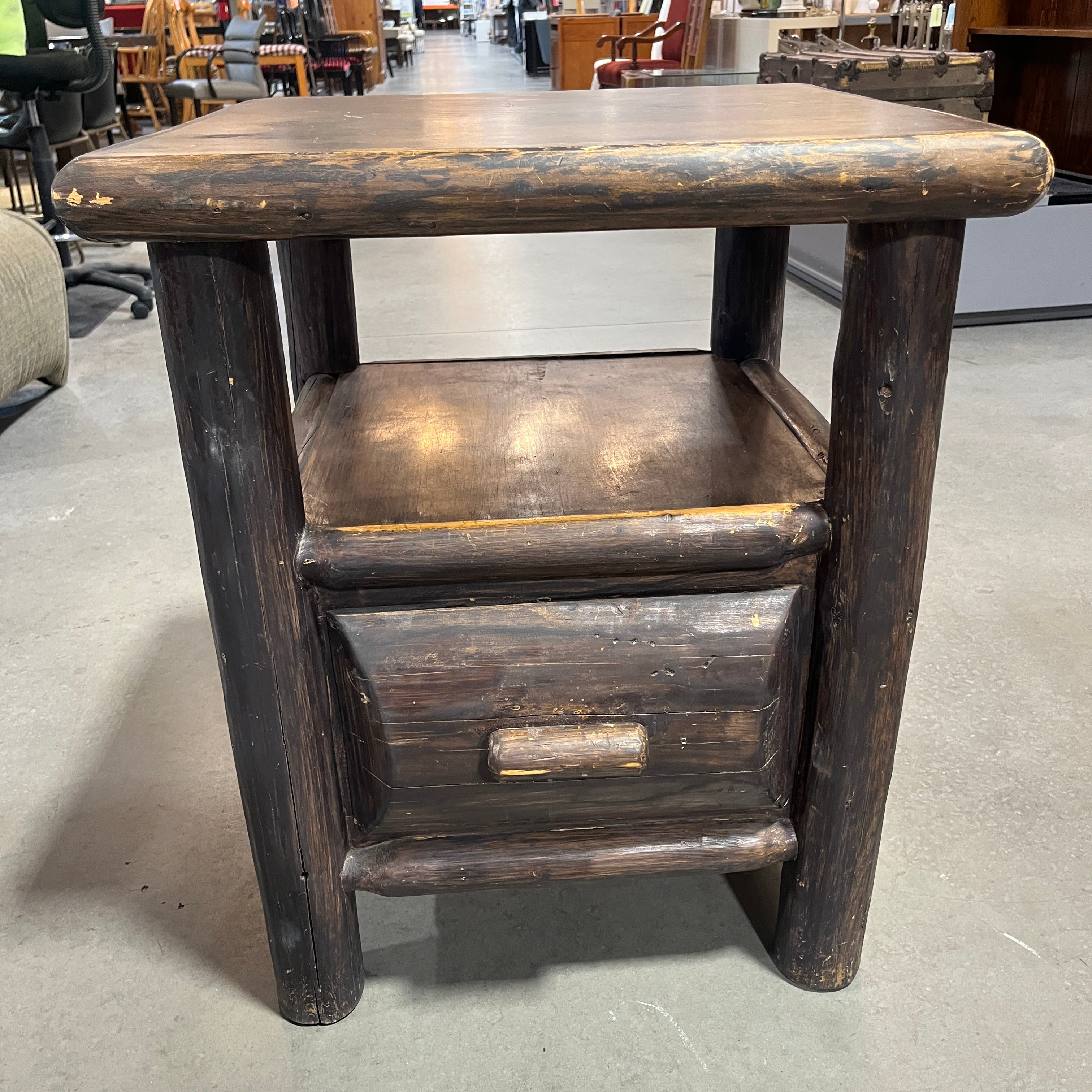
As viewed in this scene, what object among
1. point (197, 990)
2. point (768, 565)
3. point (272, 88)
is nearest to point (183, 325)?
point (768, 565)

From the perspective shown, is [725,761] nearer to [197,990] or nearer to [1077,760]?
[197,990]

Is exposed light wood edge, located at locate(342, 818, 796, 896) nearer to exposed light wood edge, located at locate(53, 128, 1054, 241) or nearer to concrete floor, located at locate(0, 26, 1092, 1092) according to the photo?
concrete floor, located at locate(0, 26, 1092, 1092)

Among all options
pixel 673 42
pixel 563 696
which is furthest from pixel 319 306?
pixel 673 42

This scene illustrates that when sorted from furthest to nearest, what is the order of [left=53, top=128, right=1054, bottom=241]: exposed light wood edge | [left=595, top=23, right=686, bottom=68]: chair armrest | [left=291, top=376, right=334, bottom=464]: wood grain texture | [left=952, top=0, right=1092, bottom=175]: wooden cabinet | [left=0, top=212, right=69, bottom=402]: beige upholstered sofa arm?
[left=595, top=23, right=686, bottom=68]: chair armrest → [left=952, top=0, right=1092, bottom=175]: wooden cabinet → [left=0, top=212, right=69, bottom=402]: beige upholstered sofa arm → [left=291, top=376, right=334, bottom=464]: wood grain texture → [left=53, top=128, right=1054, bottom=241]: exposed light wood edge

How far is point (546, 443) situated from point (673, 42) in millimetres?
6293

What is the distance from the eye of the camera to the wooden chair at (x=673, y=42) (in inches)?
228

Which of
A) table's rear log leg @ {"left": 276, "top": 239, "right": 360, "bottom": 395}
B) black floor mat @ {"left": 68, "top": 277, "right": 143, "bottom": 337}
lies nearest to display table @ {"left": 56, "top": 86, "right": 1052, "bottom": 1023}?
table's rear log leg @ {"left": 276, "top": 239, "right": 360, "bottom": 395}

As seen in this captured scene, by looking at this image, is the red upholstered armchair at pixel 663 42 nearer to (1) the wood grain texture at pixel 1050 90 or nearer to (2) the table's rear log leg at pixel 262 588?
(1) the wood grain texture at pixel 1050 90

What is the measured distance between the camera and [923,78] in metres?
2.71

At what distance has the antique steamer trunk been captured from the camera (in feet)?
8.87

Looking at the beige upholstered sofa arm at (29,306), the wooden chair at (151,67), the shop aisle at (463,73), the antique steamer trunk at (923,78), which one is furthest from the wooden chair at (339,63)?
the beige upholstered sofa arm at (29,306)

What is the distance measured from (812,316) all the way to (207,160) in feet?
8.44

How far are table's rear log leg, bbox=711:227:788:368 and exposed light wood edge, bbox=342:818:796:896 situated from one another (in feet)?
1.82

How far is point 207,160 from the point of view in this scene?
1.93 ft
